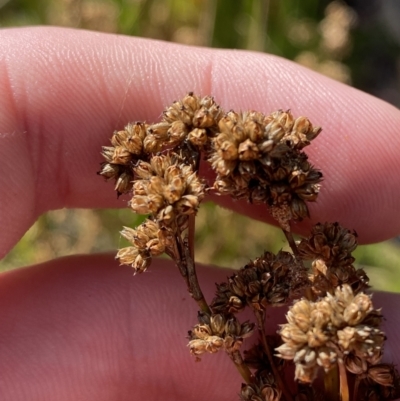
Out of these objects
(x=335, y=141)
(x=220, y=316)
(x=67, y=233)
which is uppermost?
(x=335, y=141)

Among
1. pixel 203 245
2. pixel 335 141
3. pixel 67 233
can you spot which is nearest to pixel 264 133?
pixel 335 141

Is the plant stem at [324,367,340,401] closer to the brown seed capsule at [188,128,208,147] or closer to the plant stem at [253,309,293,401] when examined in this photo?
the plant stem at [253,309,293,401]

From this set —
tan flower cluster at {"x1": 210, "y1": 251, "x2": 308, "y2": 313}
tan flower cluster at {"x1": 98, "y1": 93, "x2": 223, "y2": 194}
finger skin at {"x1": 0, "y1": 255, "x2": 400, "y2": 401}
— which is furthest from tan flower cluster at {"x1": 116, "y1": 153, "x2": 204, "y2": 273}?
finger skin at {"x1": 0, "y1": 255, "x2": 400, "y2": 401}

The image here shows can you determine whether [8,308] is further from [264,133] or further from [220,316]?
[264,133]

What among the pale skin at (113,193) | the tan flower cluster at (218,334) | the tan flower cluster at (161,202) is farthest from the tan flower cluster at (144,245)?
the pale skin at (113,193)

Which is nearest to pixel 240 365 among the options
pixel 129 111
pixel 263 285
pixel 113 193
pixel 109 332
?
pixel 263 285

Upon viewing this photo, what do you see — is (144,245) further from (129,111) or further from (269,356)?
(129,111)
